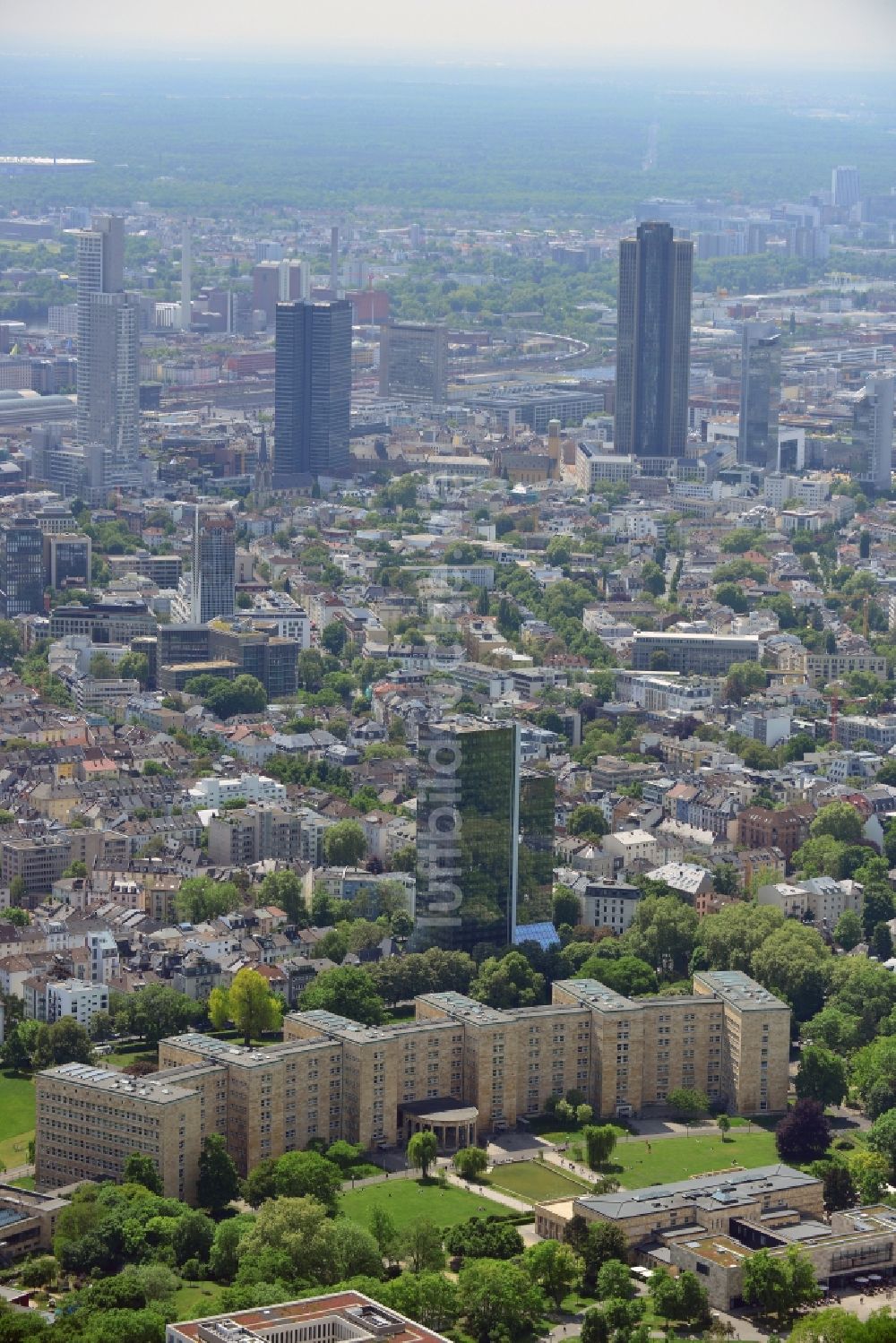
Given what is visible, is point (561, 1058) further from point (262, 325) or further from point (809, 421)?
point (262, 325)

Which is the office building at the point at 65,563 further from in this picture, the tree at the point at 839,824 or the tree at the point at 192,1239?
the tree at the point at 192,1239

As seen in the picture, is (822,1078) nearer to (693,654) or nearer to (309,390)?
(693,654)

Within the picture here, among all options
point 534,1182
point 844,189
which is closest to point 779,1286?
point 534,1182

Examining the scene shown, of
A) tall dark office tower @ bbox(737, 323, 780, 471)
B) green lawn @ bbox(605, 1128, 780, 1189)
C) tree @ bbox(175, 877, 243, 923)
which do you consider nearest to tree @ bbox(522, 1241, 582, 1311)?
green lawn @ bbox(605, 1128, 780, 1189)

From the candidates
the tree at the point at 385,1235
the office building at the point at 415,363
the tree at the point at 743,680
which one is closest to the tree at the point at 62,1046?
the tree at the point at 385,1235

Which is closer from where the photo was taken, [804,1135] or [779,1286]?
[779,1286]
